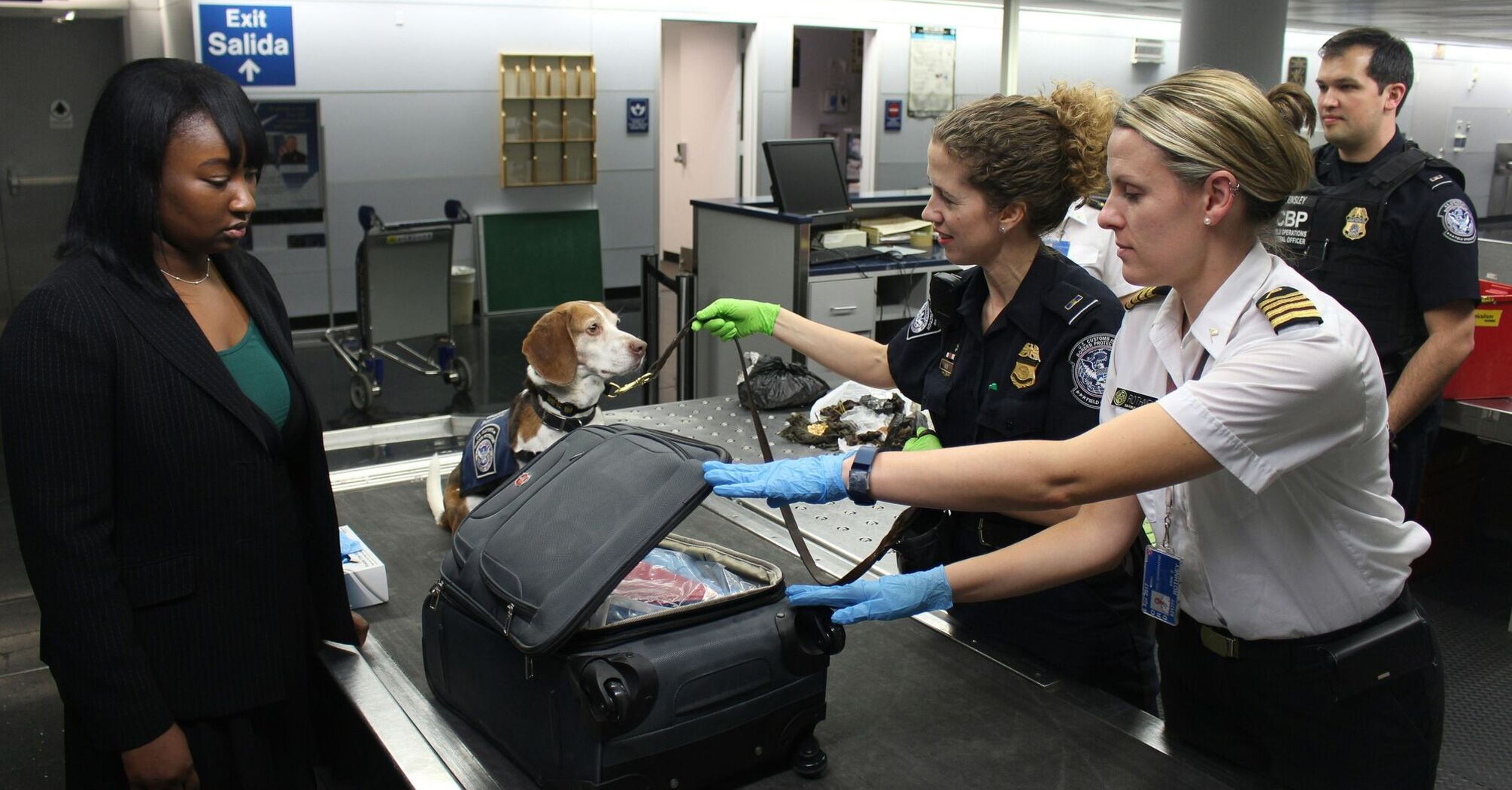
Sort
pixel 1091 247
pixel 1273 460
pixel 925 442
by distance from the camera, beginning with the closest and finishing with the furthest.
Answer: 1. pixel 1273 460
2. pixel 925 442
3. pixel 1091 247

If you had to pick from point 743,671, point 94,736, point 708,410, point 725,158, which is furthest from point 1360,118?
point 725,158

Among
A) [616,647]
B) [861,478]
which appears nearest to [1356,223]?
[861,478]

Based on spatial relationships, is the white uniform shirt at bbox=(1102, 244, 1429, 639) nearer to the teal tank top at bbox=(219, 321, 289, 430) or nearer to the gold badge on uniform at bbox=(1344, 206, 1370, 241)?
the teal tank top at bbox=(219, 321, 289, 430)

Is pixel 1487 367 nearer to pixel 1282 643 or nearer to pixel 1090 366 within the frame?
pixel 1090 366

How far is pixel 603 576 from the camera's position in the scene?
53.0 inches

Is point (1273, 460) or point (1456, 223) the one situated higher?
point (1456, 223)

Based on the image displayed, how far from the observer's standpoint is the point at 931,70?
12.3 meters

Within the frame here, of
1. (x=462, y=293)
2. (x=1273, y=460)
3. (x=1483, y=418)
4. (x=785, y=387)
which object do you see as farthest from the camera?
(x=462, y=293)

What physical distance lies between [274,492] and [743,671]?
0.76 meters

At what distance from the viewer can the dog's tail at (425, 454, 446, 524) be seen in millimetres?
2521

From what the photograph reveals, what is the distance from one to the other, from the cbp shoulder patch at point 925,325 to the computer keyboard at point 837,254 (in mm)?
3452

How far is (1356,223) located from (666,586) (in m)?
2.56

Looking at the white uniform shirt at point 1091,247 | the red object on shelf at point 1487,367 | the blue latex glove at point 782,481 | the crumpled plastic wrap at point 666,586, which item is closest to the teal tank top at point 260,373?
the crumpled plastic wrap at point 666,586

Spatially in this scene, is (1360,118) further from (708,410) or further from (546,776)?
(546,776)
